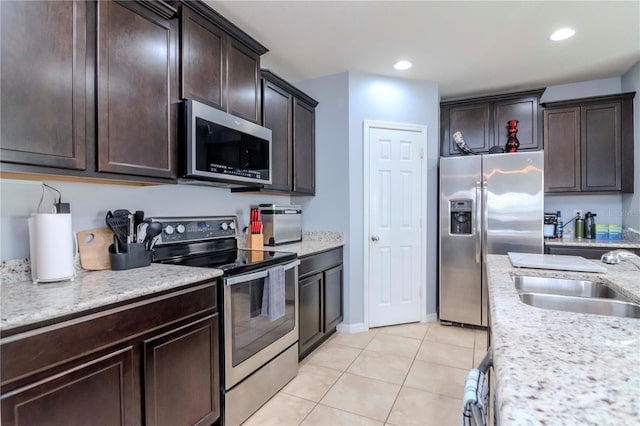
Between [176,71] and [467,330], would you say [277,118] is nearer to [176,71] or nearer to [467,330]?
[176,71]

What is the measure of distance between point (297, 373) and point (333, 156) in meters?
2.02

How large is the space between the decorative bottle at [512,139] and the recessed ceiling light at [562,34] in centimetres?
96

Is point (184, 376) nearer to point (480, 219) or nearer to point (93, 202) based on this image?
point (93, 202)

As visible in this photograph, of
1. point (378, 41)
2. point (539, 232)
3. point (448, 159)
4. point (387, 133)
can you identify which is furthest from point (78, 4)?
point (539, 232)

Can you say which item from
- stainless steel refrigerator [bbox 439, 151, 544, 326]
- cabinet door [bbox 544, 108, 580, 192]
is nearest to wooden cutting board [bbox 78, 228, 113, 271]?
stainless steel refrigerator [bbox 439, 151, 544, 326]

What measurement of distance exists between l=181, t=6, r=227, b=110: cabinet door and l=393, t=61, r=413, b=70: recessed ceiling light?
165cm

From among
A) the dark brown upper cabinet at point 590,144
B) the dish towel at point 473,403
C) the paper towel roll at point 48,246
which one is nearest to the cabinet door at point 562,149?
the dark brown upper cabinet at point 590,144

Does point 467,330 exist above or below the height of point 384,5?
below

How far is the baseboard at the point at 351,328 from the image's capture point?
3.22 metres

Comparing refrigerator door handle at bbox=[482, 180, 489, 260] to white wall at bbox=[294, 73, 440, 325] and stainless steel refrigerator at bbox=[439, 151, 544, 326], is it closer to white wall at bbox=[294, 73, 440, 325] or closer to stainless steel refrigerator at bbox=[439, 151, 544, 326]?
stainless steel refrigerator at bbox=[439, 151, 544, 326]

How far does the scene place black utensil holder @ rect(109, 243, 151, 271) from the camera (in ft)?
5.43

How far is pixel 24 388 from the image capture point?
97 centimetres

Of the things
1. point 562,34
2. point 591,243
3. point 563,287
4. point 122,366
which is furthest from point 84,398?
point 591,243

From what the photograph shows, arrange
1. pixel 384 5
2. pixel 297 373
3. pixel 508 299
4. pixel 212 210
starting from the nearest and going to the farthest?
pixel 508 299
pixel 384 5
pixel 297 373
pixel 212 210
